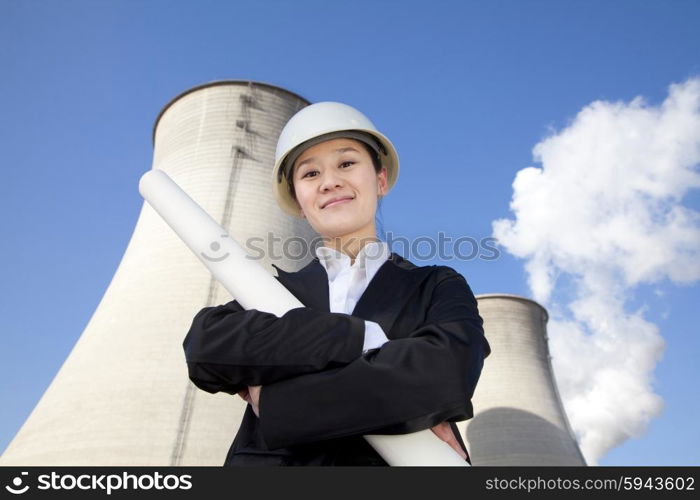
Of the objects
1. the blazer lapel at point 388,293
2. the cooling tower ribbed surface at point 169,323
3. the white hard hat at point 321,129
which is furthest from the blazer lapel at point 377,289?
the cooling tower ribbed surface at point 169,323

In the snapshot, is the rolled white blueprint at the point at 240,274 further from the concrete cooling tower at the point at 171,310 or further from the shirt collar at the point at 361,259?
the concrete cooling tower at the point at 171,310

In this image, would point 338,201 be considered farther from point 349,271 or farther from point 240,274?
point 240,274

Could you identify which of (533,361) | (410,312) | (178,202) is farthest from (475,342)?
(533,361)

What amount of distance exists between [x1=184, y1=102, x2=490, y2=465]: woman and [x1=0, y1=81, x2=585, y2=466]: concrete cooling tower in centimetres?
280

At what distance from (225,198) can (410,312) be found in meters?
5.62

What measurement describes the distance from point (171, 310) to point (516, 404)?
20.5 feet

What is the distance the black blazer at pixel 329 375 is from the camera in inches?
32.0

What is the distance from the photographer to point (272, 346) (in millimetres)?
858

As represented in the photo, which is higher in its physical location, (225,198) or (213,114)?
(213,114)

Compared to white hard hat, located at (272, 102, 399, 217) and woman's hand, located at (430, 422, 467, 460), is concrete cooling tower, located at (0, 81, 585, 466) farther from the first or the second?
woman's hand, located at (430, 422, 467, 460)

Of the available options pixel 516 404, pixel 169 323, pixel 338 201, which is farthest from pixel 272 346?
pixel 516 404

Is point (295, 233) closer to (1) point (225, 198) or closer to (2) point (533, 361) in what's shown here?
(1) point (225, 198)

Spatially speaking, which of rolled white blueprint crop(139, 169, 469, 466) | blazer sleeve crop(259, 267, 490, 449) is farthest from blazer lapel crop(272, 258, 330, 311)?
blazer sleeve crop(259, 267, 490, 449)

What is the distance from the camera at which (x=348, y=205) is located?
1187 millimetres
